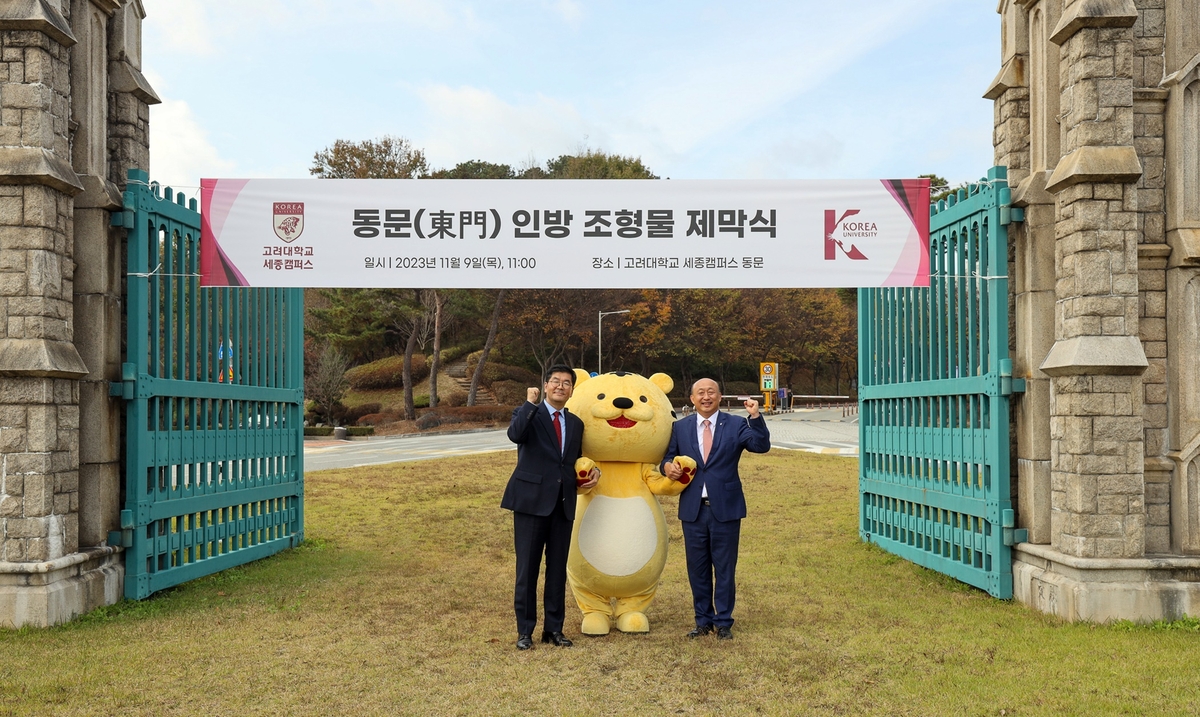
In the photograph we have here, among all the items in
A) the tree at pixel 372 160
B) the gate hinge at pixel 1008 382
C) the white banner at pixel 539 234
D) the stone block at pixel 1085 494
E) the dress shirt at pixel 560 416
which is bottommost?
the stone block at pixel 1085 494

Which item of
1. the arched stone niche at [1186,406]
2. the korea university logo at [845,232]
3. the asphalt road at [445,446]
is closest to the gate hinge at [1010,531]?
the arched stone niche at [1186,406]

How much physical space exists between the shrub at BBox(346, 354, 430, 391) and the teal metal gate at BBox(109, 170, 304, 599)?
40001 millimetres

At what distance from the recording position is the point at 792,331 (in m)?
59.5

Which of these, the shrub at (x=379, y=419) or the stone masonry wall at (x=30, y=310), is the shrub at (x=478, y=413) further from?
→ the stone masonry wall at (x=30, y=310)

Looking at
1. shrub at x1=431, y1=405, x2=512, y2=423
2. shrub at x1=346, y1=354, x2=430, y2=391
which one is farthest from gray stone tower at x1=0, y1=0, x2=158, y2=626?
shrub at x1=346, y1=354, x2=430, y2=391

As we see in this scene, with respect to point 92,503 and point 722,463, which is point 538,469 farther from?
point 92,503

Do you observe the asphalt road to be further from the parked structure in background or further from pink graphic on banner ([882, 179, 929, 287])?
the parked structure in background

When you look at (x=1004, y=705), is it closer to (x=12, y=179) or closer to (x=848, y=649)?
(x=848, y=649)

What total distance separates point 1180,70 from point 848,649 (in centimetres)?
502

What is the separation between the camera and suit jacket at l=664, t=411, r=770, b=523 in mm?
6520

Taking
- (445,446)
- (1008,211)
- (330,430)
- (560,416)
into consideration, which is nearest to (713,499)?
(560,416)

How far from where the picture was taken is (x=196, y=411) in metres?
8.58

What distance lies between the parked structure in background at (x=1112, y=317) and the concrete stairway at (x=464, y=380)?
4056cm

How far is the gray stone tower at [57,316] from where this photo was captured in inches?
266
